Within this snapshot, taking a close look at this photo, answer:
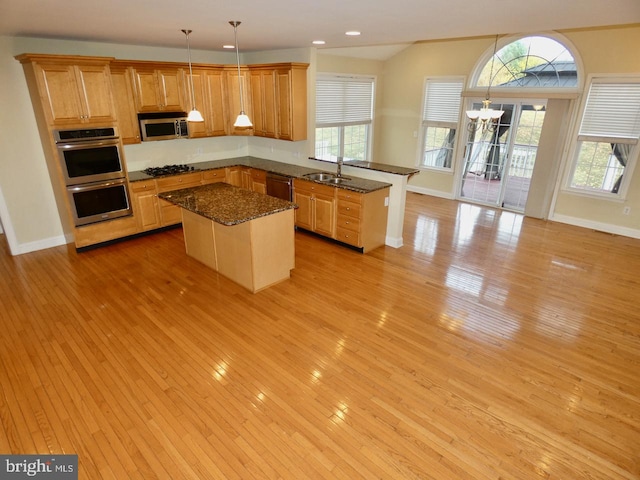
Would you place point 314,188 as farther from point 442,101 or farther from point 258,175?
point 442,101

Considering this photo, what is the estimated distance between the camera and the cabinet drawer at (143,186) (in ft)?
18.2

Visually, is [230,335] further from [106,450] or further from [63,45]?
[63,45]

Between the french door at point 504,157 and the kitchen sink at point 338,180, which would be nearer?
the kitchen sink at point 338,180

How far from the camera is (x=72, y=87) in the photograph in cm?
468

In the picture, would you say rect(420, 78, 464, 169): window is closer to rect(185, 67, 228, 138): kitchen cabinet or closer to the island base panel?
rect(185, 67, 228, 138): kitchen cabinet

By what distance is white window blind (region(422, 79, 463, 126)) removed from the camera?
303 inches

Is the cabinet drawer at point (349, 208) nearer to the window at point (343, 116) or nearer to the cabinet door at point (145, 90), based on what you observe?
the window at point (343, 116)

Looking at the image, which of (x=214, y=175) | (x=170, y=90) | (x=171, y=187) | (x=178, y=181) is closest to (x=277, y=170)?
(x=214, y=175)

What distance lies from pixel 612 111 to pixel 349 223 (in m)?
4.67

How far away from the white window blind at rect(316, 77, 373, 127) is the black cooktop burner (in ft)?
9.46

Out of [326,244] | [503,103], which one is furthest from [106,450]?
[503,103]

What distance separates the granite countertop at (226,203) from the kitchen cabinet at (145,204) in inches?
48.9

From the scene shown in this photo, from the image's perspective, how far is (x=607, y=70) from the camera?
582 cm

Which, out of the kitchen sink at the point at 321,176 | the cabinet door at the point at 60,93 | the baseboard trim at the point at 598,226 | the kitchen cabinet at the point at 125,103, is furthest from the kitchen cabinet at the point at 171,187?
the baseboard trim at the point at 598,226
